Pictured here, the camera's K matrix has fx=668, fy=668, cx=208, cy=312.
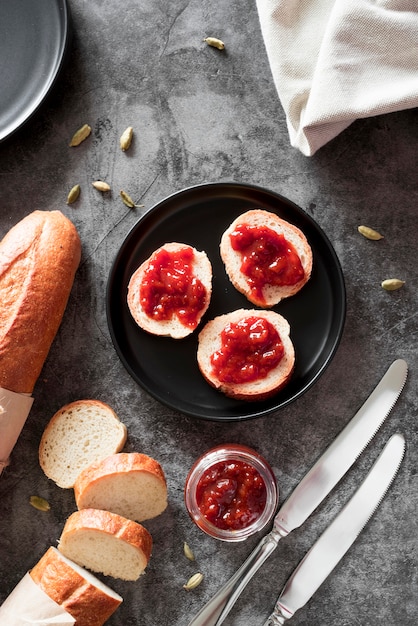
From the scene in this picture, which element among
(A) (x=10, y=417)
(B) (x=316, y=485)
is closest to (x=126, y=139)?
(A) (x=10, y=417)

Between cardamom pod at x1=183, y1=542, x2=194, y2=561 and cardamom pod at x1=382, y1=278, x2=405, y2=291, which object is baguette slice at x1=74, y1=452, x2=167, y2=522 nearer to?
cardamom pod at x1=183, y1=542, x2=194, y2=561

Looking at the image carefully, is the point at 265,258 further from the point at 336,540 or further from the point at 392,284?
the point at 336,540

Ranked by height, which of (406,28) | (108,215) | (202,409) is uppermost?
(406,28)

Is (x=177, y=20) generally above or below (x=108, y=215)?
above

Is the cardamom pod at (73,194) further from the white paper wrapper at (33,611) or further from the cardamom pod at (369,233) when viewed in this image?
the white paper wrapper at (33,611)

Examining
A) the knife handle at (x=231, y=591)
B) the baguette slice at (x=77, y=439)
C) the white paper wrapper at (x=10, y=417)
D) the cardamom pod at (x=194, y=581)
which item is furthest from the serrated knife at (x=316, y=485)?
the white paper wrapper at (x=10, y=417)

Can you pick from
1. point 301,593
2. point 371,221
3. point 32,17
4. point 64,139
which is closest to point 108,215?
point 64,139

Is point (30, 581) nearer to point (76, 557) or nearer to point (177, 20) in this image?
point (76, 557)
